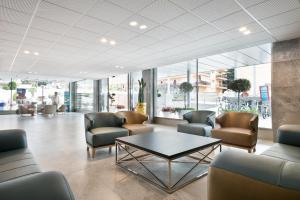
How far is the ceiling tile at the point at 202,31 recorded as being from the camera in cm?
357

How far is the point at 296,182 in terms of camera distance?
3.02ft

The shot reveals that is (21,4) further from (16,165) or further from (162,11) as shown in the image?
(16,165)

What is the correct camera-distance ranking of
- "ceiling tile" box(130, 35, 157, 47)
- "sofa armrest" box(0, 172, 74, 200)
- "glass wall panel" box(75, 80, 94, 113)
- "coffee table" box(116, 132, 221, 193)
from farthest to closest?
1. "glass wall panel" box(75, 80, 94, 113)
2. "ceiling tile" box(130, 35, 157, 47)
3. "coffee table" box(116, 132, 221, 193)
4. "sofa armrest" box(0, 172, 74, 200)

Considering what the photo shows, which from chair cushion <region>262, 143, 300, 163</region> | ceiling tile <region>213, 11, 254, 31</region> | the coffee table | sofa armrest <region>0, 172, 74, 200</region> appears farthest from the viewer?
ceiling tile <region>213, 11, 254, 31</region>

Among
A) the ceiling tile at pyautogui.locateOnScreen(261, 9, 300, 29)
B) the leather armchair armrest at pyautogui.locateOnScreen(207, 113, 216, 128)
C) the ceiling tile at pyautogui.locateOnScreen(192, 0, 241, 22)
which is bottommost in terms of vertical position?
the leather armchair armrest at pyautogui.locateOnScreen(207, 113, 216, 128)

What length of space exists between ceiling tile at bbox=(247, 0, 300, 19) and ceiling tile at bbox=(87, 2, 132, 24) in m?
2.11

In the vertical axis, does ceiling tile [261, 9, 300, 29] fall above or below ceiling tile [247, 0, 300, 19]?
below

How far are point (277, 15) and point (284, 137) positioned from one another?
210cm

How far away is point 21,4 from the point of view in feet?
9.03

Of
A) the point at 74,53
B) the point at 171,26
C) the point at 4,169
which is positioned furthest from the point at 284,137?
the point at 74,53

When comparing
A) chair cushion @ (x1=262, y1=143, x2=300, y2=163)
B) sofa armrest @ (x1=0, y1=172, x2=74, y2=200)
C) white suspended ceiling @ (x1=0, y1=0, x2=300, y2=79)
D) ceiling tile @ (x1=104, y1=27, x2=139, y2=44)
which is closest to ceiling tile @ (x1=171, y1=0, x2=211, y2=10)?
white suspended ceiling @ (x1=0, y1=0, x2=300, y2=79)

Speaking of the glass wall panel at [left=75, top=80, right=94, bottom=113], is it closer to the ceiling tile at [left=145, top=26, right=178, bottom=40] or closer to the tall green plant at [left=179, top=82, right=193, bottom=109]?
the tall green plant at [left=179, top=82, right=193, bottom=109]

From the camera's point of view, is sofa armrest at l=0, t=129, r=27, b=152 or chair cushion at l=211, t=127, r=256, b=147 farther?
chair cushion at l=211, t=127, r=256, b=147

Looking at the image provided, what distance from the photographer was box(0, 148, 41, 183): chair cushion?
1513 mm
